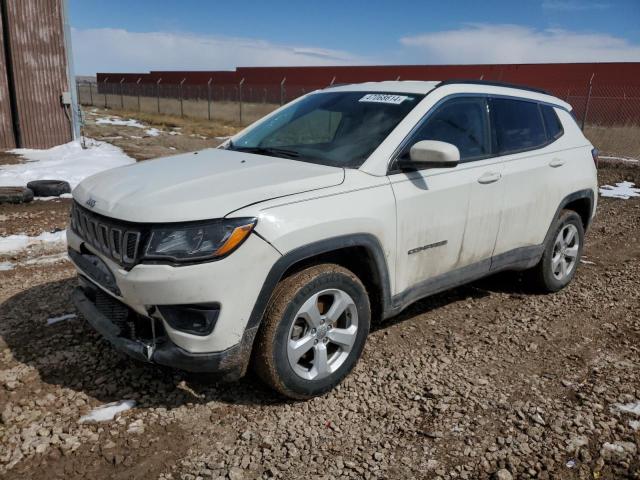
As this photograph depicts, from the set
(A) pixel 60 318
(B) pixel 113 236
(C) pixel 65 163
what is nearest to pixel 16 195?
(C) pixel 65 163

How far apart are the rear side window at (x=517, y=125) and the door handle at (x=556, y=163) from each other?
17 cm

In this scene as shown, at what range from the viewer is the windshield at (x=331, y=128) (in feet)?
11.3

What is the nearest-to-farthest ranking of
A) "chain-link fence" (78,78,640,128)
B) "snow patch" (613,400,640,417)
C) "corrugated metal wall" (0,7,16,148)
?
"snow patch" (613,400,640,417)
"corrugated metal wall" (0,7,16,148)
"chain-link fence" (78,78,640,128)

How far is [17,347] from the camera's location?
363 cm

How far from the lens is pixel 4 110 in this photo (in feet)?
37.8

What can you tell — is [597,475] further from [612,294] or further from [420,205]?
[612,294]

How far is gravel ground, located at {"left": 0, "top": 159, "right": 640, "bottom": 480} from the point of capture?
2637 millimetres

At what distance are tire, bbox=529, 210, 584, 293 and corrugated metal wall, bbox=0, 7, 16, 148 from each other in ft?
37.9

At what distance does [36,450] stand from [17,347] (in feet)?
3.98

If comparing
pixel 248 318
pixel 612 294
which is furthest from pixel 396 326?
pixel 612 294

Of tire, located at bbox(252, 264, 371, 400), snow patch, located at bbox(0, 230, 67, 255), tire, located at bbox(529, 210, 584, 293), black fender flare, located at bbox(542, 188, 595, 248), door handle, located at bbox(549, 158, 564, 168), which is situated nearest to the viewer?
tire, located at bbox(252, 264, 371, 400)

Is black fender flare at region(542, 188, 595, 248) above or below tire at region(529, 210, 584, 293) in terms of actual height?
above

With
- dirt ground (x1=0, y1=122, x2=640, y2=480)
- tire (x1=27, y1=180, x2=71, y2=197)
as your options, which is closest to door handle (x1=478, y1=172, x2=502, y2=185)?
dirt ground (x1=0, y1=122, x2=640, y2=480)

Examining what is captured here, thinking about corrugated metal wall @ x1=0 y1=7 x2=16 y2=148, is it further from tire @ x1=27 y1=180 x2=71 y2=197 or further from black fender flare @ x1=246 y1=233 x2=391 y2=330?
black fender flare @ x1=246 y1=233 x2=391 y2=330
